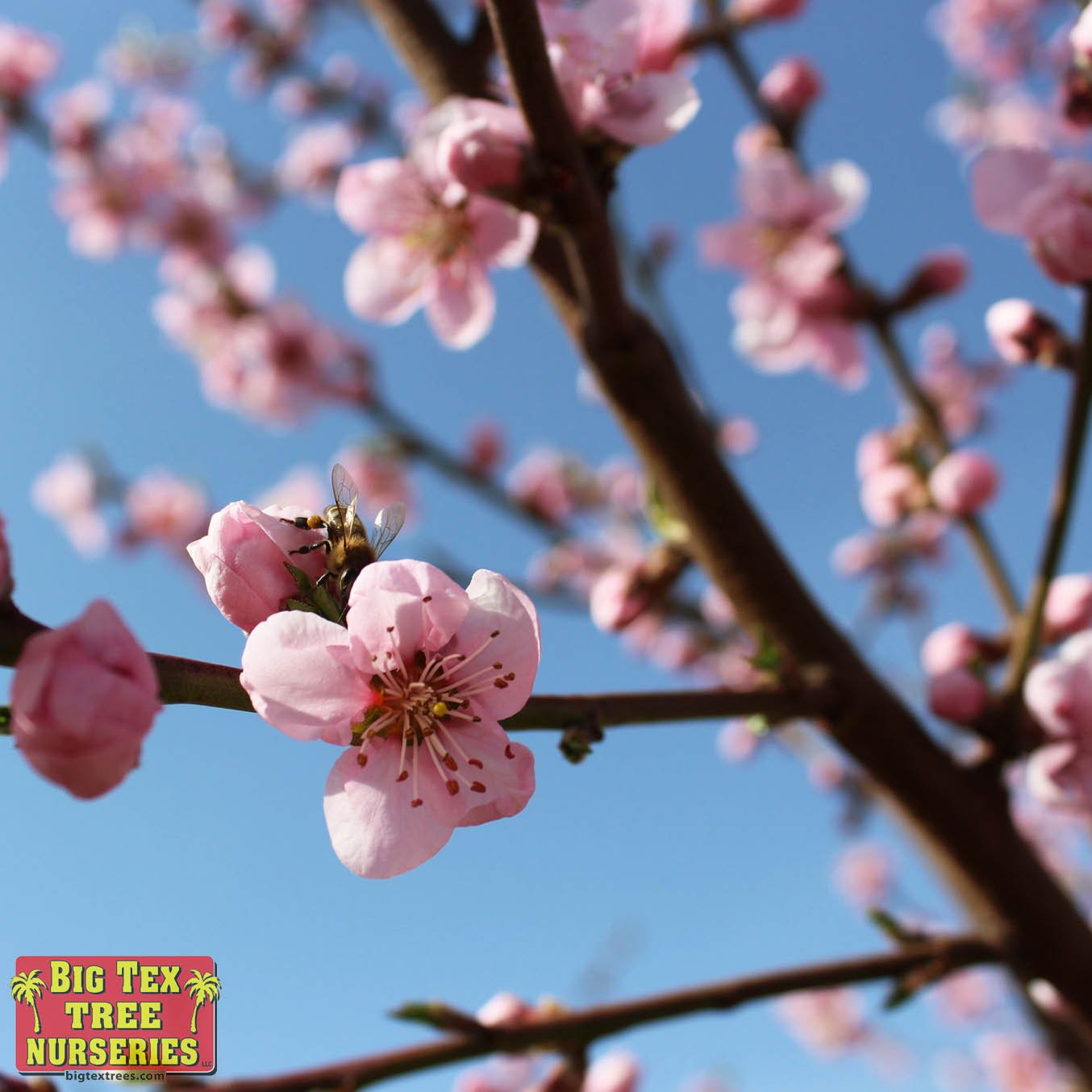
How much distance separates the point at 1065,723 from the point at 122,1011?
159 centimetres

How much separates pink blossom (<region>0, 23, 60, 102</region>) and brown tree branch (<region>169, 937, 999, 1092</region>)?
15.7 ft

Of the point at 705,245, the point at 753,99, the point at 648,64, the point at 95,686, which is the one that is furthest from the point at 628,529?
the point at 95,686

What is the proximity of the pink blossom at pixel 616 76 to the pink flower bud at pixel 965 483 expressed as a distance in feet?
3.94

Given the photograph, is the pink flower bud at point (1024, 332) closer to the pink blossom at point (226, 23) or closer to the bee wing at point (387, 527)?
the bee wing at point (387, 527)

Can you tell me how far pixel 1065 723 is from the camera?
1.70 meters

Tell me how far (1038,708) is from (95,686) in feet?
5.21

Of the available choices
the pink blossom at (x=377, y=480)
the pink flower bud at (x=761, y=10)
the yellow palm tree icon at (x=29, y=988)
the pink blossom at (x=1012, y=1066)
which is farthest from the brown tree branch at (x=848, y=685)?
the pink blossom at (x=1012, y=1066)

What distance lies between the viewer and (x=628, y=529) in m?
4.69

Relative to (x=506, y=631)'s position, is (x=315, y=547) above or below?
above

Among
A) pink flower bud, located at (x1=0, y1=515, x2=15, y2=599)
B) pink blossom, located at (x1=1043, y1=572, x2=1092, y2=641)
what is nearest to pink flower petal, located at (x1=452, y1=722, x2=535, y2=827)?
pink flower bud, located at (x1=0, y1=515, x2=15, y2=599)

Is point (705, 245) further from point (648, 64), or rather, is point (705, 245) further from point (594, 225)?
point (594, 225)

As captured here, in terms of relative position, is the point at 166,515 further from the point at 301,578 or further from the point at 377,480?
the point at 301,578

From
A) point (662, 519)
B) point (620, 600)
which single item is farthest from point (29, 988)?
point (662, 519)

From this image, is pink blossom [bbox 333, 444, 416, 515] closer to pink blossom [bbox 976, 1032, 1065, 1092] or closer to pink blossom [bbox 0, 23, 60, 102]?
pink blossom [bbox 0, 23, 60, 102]
